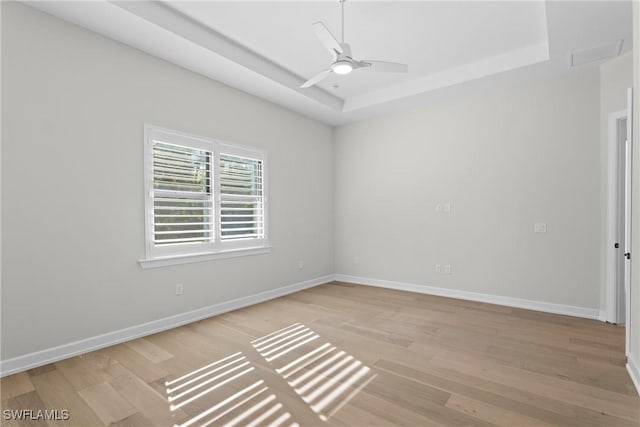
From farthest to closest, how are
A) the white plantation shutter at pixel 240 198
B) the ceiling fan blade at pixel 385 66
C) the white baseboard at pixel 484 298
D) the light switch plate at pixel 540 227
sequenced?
the white plantation shutter at pixel 240 198 → the light switch plate at pixel 540 227 → the white baseboard at pixel 484 298 → the ceiling fan blade at pixel 385 66

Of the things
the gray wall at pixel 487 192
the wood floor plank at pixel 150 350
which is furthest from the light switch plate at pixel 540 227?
the wood floor plank at pixel 150 350

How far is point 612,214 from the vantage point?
3504 mm

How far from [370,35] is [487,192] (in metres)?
2.71

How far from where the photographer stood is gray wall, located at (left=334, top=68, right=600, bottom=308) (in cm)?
378

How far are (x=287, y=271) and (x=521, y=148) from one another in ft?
12.7

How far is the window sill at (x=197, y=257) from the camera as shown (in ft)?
10.8

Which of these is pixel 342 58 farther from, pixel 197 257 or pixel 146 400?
pixel 146 400

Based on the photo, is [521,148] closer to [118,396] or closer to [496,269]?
[496,269]

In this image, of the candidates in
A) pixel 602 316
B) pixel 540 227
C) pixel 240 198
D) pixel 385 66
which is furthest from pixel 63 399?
pixel 602 316

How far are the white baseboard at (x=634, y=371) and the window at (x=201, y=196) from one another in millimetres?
4021

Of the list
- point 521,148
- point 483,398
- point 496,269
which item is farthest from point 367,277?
point 483,398

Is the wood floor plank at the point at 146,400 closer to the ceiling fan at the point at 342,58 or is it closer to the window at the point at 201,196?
the window at the point at 201,196

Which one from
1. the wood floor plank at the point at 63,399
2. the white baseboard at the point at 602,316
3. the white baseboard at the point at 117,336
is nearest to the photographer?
the wood floor plank at the point at 63,399

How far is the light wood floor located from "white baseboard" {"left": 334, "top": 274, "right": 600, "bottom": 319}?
0.27m
